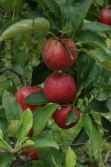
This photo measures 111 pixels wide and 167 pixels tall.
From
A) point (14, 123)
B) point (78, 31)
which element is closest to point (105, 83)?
point (78, 31)

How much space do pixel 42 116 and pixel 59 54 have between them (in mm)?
172

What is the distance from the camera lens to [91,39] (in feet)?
4.19

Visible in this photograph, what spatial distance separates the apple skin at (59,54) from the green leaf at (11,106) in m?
0.14

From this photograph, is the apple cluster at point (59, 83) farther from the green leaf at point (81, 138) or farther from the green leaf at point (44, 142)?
the green leaf at point (81, 138)

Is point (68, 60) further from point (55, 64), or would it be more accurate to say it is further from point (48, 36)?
point (48, 36)

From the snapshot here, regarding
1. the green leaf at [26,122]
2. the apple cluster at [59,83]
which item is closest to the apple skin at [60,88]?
the apple cluster at [59,83]

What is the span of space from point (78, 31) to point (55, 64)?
110 millimetres

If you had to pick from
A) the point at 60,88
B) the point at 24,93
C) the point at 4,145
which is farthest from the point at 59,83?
the point at 4,145

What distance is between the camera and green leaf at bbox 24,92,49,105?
1.35 meters

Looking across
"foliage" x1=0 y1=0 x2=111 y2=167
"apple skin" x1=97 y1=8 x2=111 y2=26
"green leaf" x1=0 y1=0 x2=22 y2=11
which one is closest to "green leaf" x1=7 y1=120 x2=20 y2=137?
"foliage" x1=0 y1=0 x2=111 y2=167

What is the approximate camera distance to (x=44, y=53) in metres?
1.29

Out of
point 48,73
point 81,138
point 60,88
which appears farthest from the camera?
point 81,138

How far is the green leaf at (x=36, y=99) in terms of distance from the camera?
4.42ft

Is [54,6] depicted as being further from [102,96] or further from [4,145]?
[4,145]
